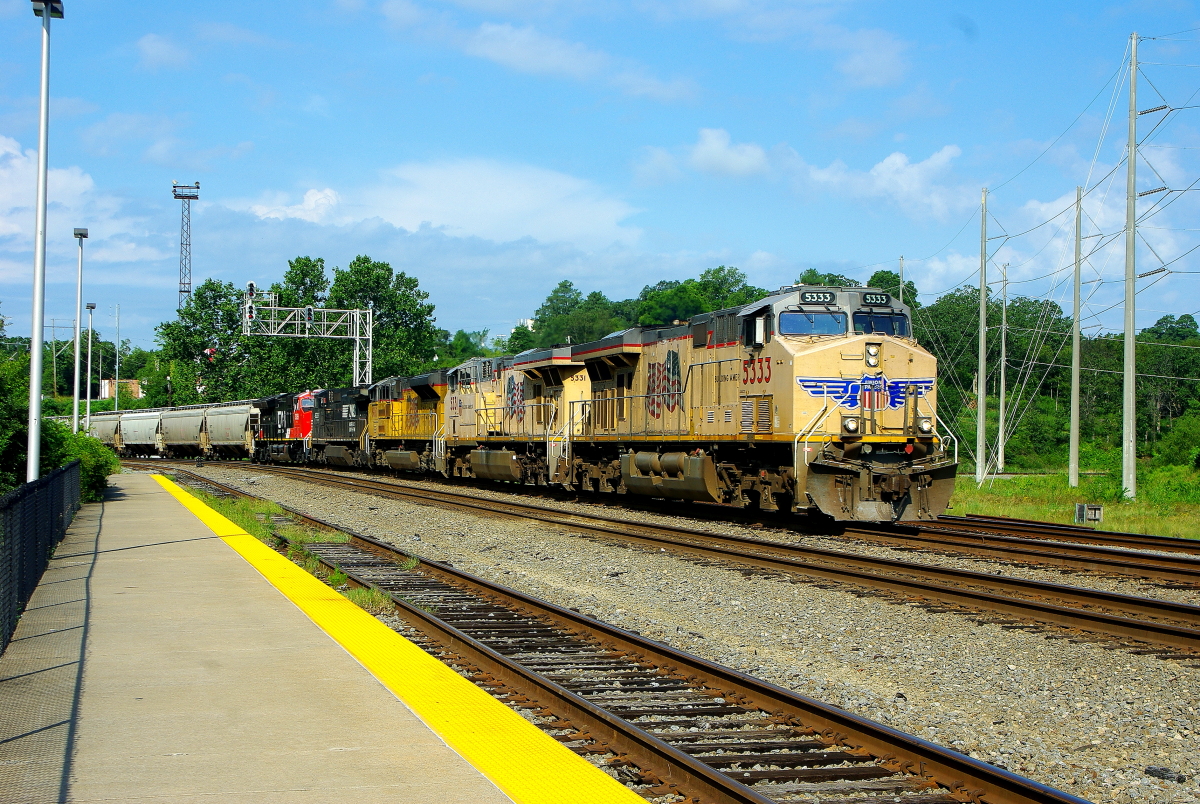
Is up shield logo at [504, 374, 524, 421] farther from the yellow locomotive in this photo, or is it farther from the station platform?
the station platform

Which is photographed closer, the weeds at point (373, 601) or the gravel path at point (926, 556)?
the weeds at point (373, 601)

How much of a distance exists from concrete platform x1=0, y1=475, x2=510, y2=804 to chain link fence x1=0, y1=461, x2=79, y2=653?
22 cm

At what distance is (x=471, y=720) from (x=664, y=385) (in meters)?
13.9

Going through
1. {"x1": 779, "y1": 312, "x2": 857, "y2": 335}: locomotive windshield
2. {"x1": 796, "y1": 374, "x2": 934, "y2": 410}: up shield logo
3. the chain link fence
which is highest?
{"x1": 779, "y1": 312, "x2": 857, "y2": 335}: locomotive windshield

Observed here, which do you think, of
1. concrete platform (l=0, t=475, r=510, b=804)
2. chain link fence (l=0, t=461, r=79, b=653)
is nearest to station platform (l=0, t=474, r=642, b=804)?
concrete platform (l=0, t=475, r=510, b=804)

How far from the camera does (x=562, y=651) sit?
24.9ft

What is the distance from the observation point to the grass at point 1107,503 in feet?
60.1

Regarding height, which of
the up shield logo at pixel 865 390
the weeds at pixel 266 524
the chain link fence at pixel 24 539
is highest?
the up shield logo at pixel 865 390

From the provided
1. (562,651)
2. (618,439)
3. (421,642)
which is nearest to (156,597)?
(421,642)

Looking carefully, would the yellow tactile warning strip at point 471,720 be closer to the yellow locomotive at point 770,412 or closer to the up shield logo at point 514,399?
the yellow locomotive at point 770,412

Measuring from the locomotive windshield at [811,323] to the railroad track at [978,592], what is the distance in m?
3.45

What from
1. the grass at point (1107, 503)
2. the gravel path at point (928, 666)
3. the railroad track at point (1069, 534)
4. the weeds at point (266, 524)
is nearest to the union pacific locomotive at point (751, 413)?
the railroad track at point (1069, 534)

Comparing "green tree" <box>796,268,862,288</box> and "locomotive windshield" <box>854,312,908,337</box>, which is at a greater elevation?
"green tree" <box>796,268,862,288</box>

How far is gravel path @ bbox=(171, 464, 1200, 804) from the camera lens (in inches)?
208
